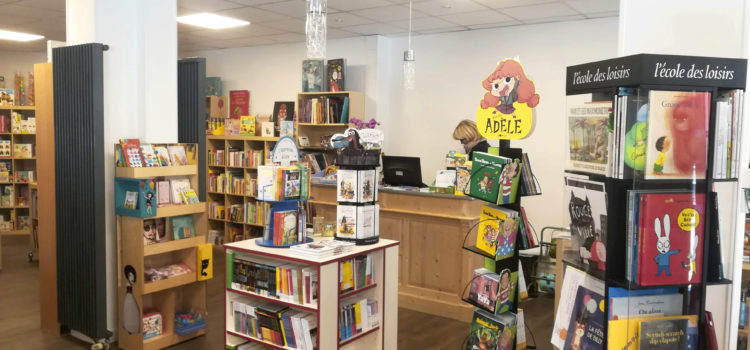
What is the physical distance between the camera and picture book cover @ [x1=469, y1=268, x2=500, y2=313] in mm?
3557

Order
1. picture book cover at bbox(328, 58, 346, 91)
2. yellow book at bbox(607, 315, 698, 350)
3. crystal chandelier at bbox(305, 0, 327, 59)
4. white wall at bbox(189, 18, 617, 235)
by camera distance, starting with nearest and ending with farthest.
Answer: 1. yellow book at bbox(607, 315, 698, 350)
2. crystal chandelier at bbox(305, 0, 327, 59)
3. white wall at bbox(189, 18, 617, 235)
4. picture book cover at bbox(328, 58, 346, 91)

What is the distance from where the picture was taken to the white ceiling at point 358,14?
Answer: 6.15 metres

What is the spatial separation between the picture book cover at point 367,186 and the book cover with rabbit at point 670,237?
6.69ft

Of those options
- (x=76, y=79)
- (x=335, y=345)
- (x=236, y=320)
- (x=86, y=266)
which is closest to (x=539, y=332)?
(x=335, y=345)

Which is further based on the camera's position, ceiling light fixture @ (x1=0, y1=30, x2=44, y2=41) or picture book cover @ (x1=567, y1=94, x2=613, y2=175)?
ceiling light fixture @ (x1=0, y1=30, x2=44, y2=41)

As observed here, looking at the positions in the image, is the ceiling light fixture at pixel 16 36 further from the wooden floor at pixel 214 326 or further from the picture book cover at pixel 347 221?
the picture book cover at pixel 347 221

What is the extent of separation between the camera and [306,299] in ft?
11.3

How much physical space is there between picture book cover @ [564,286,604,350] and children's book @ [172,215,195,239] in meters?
3.39

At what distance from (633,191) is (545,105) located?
5446 mm

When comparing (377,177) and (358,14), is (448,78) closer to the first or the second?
(358,14)

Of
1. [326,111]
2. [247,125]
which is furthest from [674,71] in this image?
[247,125]

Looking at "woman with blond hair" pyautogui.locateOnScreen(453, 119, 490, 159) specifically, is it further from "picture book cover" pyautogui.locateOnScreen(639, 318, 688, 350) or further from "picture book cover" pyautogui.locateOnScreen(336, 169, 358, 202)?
"picture book cover" pyautogui.locateOnScreen(639, 318, 688, 350)

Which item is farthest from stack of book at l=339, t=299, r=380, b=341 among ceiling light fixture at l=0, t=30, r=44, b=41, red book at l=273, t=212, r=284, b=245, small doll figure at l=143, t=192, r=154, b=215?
ceiling light fixture at l=0, t=30, r=44, b=41

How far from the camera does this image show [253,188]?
827cm
